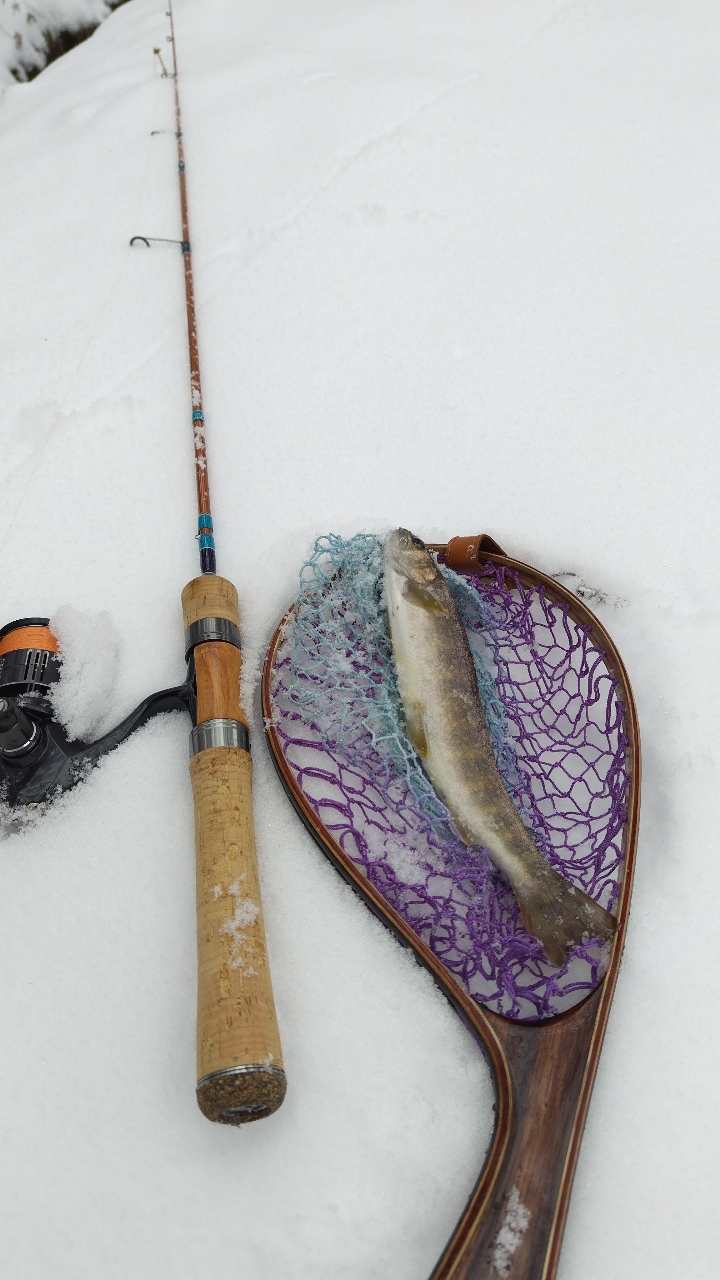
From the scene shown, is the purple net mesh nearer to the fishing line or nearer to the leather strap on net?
the leather strap on net

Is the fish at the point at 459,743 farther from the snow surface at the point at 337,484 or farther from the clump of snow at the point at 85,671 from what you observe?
the clump of snow at the point at 85,671

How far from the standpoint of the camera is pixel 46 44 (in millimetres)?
6086

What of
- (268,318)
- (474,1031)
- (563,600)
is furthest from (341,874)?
(268,318)

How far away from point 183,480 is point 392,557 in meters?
0.84

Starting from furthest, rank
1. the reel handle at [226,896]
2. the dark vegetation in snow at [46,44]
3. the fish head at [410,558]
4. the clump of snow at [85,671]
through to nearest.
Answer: the dark vegetation in snow at [46,44] → the fish head at [410,558] → the clump of snow at [85,671] → the reel handle at [226,896]

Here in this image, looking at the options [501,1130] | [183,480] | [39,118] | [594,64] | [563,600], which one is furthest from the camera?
[39,118]

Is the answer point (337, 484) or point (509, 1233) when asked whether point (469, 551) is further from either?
point (509, 1233)

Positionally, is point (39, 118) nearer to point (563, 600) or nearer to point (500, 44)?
point (500, 44)

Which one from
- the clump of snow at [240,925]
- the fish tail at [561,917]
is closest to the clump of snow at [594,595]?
the fish tail at [561,917]

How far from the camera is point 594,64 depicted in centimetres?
391

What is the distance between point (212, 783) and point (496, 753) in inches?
26.7

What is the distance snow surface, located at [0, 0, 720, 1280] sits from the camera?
136cm

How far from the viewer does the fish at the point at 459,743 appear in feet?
4.95

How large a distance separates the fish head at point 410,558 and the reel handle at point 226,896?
17.4 inches
